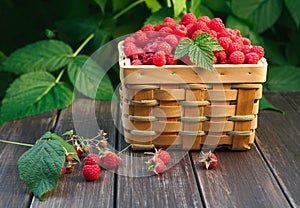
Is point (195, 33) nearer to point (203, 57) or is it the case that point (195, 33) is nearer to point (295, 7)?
point (203, 57)

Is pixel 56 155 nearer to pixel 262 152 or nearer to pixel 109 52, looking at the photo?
pixel 262 152

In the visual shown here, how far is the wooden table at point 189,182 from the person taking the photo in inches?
45.8

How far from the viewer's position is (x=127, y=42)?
1.39 m

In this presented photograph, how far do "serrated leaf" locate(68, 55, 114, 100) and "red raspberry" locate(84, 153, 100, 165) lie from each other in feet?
1.47

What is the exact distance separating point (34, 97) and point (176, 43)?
22.1 inches

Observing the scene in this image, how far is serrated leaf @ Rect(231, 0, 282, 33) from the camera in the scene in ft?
6.21


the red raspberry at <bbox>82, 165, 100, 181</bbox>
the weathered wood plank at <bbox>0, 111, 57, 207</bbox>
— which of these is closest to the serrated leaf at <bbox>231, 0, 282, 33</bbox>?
the weathered wood plank at <bbox>0, 111, 57, 207</bbox>

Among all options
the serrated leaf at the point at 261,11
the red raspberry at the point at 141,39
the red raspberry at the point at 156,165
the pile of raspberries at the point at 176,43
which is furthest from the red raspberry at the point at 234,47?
the serrated leaf at the point at 261,11

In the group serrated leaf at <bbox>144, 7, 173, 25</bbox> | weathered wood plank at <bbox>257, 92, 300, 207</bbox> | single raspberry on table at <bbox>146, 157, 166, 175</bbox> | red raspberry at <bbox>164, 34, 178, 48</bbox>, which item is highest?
red raspberry at <bbox>164, 34, 178, 48</bbox>

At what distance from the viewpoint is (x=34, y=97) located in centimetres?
169

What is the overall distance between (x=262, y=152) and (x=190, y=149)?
7.5 inches

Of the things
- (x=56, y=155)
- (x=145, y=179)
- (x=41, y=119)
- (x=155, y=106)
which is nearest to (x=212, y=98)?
(x=155, y=106)

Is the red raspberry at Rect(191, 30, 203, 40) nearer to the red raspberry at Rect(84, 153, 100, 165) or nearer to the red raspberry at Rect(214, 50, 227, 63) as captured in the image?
the red raspberry at Rect(214, 50, 227, 63)

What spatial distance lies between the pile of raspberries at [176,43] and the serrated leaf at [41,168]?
293 millimetres
